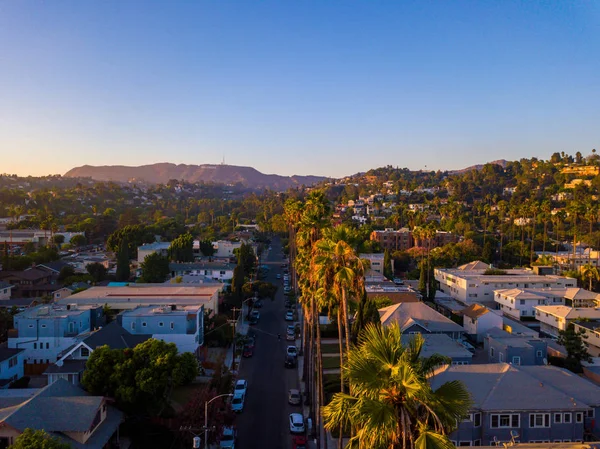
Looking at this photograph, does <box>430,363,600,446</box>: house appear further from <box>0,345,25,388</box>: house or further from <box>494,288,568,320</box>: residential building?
<box>494,288,568,320</box>: residential building

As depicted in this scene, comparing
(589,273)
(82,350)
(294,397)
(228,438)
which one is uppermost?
(82,350)

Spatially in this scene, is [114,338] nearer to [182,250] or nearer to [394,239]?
[182,250]

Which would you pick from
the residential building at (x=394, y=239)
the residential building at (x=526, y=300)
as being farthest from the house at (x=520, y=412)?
the residential building at (x=394, y=239)

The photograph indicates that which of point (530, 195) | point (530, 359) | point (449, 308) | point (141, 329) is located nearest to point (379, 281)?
point (449, 308)

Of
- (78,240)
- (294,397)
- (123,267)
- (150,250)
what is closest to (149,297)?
(123,267)

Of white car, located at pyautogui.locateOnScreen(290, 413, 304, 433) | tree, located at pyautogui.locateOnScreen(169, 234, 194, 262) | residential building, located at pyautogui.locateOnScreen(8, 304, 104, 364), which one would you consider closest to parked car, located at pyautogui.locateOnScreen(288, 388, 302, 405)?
white car, located at pyautogui.locateOnScreen(290, 413, 304, 433)

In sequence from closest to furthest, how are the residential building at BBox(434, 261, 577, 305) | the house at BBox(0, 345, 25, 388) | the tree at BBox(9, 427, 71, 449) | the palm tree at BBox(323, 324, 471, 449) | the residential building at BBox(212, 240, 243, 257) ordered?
the palm tree at BBox(323, 324, 471, 449)
the tree at BBox(9, 427, 71, 449)
the house at BBox(0, 345, 25, 388)
the residential building at BBox(434, 261, 577, 305)
the residential building at BBox(212, 240, 243, 257)

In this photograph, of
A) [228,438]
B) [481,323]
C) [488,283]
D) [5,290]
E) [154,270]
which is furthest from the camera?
[154,270]

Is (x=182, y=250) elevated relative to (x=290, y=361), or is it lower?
elevated
